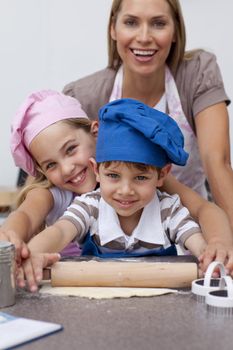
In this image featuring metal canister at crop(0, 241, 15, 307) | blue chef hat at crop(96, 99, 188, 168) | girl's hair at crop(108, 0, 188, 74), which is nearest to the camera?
metal canister at crop(0, 241, 15, 307)

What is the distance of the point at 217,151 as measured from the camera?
1683 mm

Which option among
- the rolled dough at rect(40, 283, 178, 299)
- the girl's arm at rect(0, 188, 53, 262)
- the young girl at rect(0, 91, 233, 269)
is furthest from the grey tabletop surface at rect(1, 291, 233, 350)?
the young girl at rect(0, 91, 233, 269)

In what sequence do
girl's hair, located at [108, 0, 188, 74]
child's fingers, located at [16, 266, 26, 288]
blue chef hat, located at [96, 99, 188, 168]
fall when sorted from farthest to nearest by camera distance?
1. girl's hair, located at [108, 0, 188, 74]
2. blue chef hat, located at [96, 99, 188, 168]
3. child's fingers, located at [16, 266, 26, 288]

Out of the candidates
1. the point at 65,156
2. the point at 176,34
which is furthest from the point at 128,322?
the point at 176,34

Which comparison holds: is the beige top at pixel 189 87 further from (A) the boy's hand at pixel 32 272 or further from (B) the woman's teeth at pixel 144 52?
(A) the boy's hand at pixel 32 272

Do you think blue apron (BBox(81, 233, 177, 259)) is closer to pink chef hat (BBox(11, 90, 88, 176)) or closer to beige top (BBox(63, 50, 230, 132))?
pink chef hat (BBox(11, 90, 88, 176))

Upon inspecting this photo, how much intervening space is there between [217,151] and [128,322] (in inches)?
36.6

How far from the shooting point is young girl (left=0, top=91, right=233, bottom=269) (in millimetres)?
1447

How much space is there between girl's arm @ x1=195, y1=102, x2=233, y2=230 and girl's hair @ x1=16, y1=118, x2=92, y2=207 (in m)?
0.36

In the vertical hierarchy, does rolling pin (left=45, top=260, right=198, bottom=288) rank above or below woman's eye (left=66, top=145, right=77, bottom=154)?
below

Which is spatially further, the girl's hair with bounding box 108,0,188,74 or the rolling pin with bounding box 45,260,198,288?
the girl's hair with bounding box 108,0,188,74

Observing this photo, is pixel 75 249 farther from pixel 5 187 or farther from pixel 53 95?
pixel 5 187

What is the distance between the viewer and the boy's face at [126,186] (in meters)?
1.26

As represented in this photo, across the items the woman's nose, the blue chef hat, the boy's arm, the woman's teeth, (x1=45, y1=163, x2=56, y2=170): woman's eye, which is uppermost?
the woman's nose
